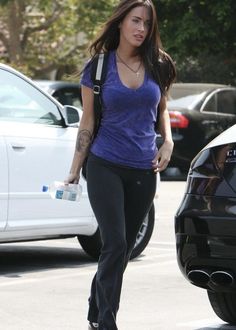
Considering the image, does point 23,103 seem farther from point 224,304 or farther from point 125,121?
point 125,121

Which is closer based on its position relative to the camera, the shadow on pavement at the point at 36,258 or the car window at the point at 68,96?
the shadow on pavement at the point at 36,258

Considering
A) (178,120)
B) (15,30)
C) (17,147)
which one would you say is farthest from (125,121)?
(15,30)

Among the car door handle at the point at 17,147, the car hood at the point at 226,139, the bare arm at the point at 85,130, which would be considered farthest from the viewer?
the car door handle at the point at 17,147

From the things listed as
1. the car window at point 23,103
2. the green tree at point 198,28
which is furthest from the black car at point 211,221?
the green tree at point 198,28

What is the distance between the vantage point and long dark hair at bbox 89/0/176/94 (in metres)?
5.73

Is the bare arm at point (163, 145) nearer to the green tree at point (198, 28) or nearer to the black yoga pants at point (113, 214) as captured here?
the black yoga pants at point (113, 214)

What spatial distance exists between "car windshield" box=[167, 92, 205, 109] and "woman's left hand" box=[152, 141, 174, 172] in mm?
13313

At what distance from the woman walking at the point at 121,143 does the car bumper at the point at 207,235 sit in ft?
0.95

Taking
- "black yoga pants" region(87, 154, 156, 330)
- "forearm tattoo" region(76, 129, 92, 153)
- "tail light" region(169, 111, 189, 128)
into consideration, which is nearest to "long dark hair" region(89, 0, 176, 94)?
"forearm tattoo" region(76, 129, 92, 153)

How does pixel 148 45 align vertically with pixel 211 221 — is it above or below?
above

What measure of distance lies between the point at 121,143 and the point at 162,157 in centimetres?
25

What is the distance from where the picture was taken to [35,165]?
864 cm

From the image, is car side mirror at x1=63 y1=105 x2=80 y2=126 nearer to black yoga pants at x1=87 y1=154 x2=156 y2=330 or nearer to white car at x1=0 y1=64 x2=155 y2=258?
white car at x1=0 y1=64 x2=155 y2=258

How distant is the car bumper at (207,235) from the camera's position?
18.8ft
